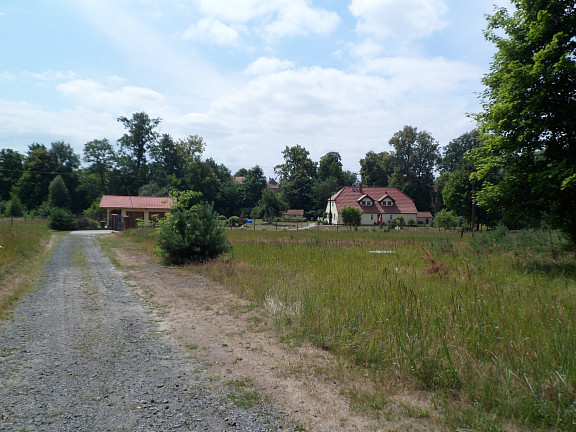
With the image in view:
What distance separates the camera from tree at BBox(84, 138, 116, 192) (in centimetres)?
6638

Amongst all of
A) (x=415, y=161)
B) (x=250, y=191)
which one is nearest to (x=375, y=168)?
(x=415, y=161)

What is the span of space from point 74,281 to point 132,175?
61596 mm

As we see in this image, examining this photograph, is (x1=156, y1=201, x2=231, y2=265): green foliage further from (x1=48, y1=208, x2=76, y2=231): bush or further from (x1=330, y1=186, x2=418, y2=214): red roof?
(x1=330, y1=186, x2=418, y2=214): red roof

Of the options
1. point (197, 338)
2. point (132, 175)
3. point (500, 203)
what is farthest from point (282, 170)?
point (197, 338)

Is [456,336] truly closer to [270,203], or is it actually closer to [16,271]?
[16,271]

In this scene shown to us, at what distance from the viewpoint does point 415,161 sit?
78.2 metres

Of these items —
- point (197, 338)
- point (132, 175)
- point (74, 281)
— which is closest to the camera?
point (197, 338)

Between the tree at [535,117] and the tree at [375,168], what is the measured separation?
7111 cm

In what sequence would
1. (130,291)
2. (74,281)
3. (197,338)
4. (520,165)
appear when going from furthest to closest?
(520,165), (74,281), (130,291), (197,338)

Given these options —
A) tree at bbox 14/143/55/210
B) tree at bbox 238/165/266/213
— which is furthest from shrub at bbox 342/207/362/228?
tree at bbox 14/143/55/210

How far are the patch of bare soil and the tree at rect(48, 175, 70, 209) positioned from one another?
5887cm

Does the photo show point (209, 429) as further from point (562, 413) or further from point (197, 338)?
point (562, 413)

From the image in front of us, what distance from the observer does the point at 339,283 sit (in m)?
7.93

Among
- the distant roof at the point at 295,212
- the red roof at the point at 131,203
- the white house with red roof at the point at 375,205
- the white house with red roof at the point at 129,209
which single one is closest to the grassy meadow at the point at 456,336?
the white house with red roof at the point at 129,209
